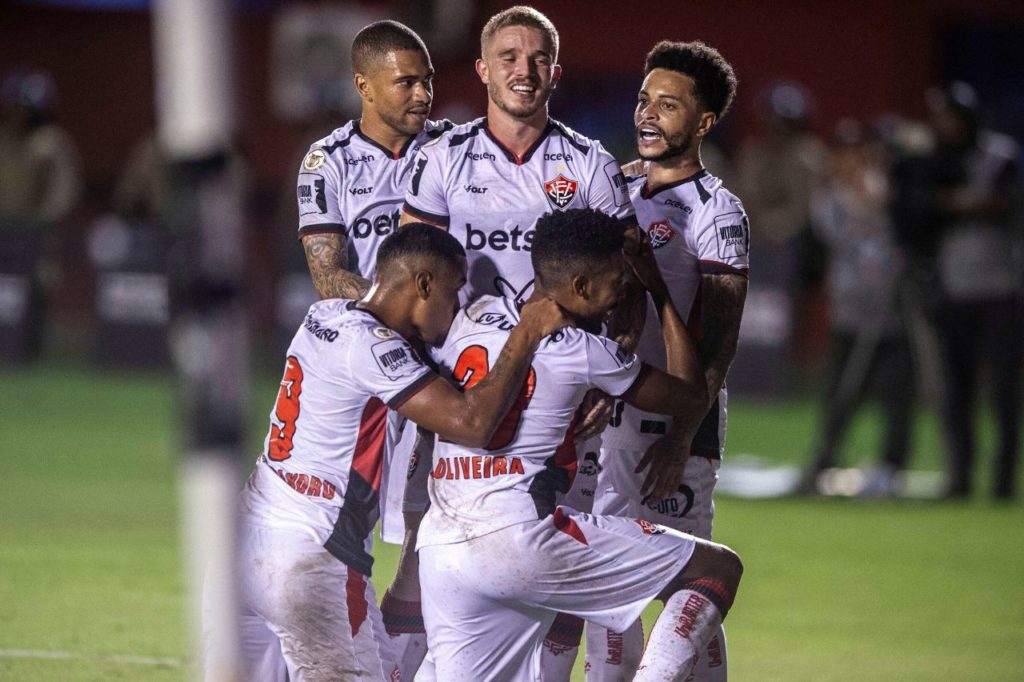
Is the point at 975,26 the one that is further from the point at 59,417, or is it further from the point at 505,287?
the point at 505,287

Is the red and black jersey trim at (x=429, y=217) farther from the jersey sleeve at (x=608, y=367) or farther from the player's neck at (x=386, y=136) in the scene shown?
the jersey sleeve at (x=608, y=367)

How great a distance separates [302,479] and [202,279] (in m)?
2.08

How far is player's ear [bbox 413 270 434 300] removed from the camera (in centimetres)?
569

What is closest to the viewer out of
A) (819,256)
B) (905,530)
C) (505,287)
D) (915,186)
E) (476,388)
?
(476,388)

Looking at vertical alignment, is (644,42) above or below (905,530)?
above

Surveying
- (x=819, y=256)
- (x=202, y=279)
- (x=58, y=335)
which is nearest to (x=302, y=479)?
(x=202, y=279)

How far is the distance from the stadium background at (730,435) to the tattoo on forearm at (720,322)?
73.3 inches

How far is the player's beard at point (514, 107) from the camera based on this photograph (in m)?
6.26

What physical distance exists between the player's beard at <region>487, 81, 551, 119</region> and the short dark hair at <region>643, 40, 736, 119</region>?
466mm

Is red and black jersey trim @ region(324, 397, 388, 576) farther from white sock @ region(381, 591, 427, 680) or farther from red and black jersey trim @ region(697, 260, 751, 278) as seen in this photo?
red and black jersey trim @ region(697, 260, 751, 278)

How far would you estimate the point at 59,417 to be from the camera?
51.2 feet

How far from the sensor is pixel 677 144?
20.8 ft

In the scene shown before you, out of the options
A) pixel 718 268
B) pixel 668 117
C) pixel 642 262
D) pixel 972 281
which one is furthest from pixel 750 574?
pixel 642 262

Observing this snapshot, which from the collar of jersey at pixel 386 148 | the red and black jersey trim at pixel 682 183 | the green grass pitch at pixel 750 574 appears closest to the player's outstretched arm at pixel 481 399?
the red and black jersey trim at pixel 682 183
